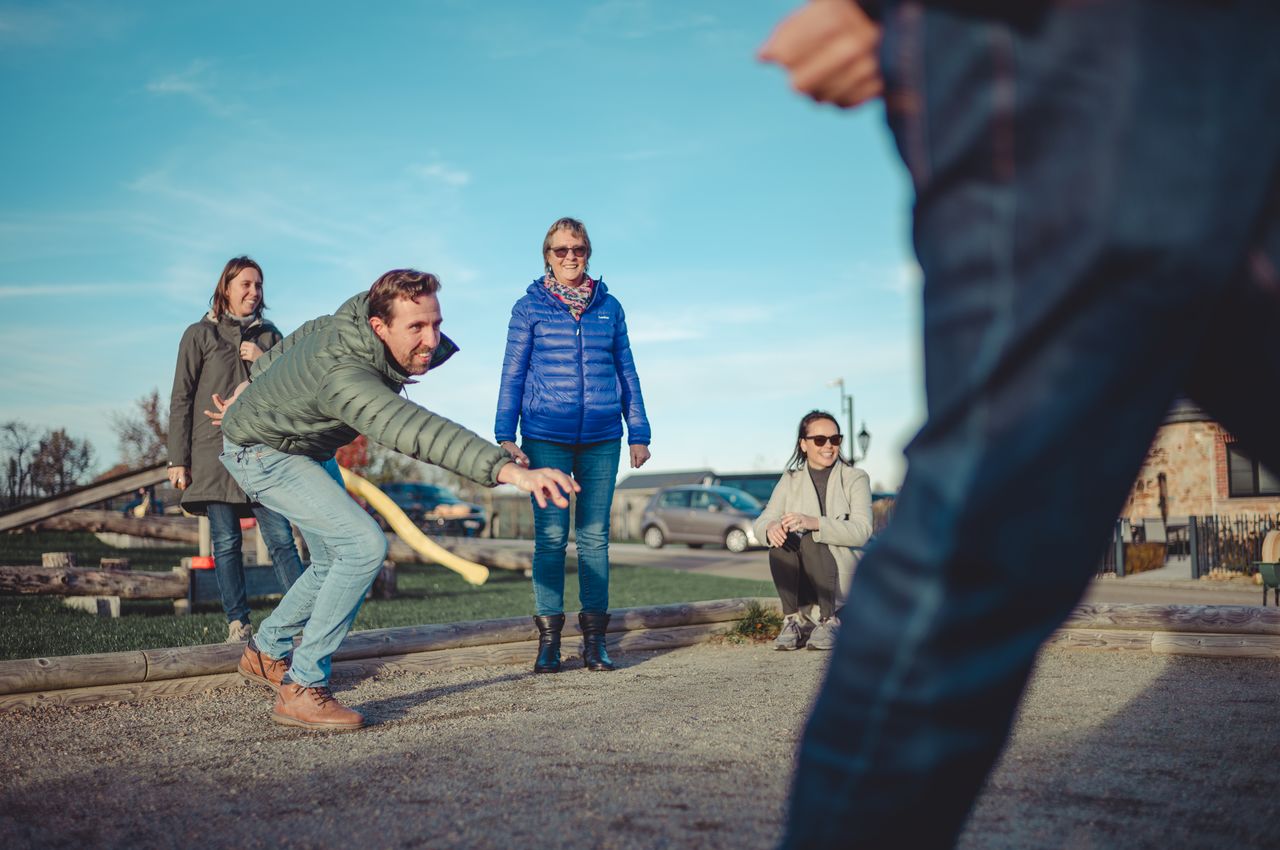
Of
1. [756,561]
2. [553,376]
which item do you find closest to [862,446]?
[756,561]

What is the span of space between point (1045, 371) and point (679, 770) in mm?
2332

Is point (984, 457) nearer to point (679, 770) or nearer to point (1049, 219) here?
point (1049, 219)

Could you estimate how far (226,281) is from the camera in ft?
19.1

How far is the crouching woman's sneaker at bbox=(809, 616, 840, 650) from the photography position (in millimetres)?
6207

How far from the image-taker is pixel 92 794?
10.0ft

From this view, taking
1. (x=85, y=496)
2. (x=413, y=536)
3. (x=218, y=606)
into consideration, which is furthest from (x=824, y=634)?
(x=85, y=496)

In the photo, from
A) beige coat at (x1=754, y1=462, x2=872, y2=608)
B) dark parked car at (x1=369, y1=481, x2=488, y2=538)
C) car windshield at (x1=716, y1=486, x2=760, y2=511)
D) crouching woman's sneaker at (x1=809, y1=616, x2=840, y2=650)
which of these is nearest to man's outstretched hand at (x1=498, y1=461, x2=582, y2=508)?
beige coat at (x1=754, y1=462, x2=872, y2=608)

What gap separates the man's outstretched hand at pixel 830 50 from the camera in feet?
4.46

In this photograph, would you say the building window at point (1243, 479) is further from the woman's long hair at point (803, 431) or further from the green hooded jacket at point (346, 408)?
the green hooded jacket at point (346, 408)

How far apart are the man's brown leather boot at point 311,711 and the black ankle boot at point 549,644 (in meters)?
1.64

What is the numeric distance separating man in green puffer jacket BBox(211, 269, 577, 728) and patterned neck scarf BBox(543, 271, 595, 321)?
4.51ft

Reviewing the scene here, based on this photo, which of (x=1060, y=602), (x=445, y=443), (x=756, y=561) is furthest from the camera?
(x=756, y=561)

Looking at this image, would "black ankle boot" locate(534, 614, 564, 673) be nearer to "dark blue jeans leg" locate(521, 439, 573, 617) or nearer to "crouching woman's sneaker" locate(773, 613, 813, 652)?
"dark blue jeans leg" locate(521, 439, 573, 617)

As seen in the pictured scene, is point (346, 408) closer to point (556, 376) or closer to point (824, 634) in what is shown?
point (556, 376)
